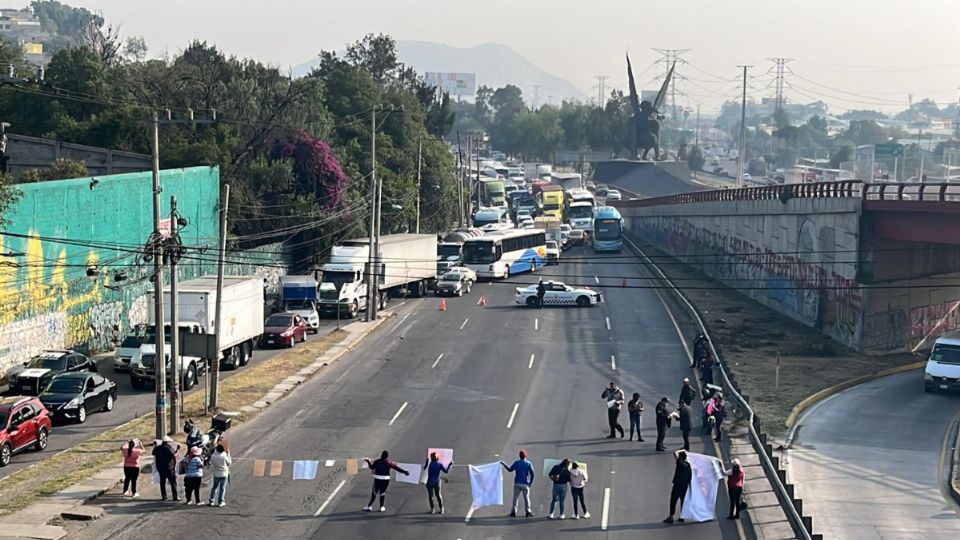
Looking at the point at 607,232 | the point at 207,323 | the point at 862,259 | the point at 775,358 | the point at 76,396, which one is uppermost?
the point at 862,259

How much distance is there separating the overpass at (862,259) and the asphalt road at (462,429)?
7264 millimetres

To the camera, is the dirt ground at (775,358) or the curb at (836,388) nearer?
the curb at (836,388)

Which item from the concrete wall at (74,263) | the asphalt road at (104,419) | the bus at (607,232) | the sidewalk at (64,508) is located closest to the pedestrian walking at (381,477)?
the sidewalk at (64,508)

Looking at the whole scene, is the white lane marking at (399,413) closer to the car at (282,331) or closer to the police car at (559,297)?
the car at (282,331)

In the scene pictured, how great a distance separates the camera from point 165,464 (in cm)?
2662

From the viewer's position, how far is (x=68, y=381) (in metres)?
36.2

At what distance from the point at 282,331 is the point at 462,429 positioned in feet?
55.7

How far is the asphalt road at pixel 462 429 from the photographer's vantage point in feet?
82.8

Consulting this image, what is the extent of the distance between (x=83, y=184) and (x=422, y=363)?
15404mm

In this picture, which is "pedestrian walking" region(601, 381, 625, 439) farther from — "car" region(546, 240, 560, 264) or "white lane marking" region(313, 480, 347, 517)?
"car" region(546, 240, 560, 264)

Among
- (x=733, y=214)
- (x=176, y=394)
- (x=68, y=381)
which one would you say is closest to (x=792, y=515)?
(x=176, y=394)

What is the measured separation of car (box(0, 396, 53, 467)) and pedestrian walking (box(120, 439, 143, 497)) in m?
4.40

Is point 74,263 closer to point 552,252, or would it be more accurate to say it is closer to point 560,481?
point 560,481

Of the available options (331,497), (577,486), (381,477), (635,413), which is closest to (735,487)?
(577,486)
